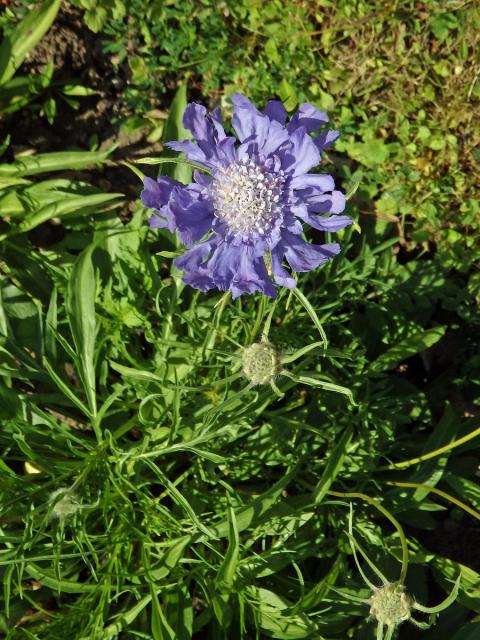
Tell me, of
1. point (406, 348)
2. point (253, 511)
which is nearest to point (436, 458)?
point (406, 348)

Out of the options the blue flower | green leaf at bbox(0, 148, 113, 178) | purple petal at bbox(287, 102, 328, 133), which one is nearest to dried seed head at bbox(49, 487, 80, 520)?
the blue flower

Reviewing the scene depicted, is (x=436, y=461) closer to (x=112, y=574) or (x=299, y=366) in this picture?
(x=299, y=366)

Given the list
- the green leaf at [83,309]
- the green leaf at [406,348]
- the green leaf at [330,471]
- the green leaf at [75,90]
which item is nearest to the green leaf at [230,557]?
the green leaf at [330,471]

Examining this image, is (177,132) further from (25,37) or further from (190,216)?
(190,216)

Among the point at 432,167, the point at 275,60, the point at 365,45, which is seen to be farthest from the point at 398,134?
the point at 275,60

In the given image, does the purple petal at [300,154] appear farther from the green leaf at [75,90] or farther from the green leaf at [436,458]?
the green leaf at [75,90]

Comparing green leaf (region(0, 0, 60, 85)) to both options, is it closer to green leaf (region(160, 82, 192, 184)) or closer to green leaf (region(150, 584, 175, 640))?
green leaf (region(160, 82, 192, 184))
